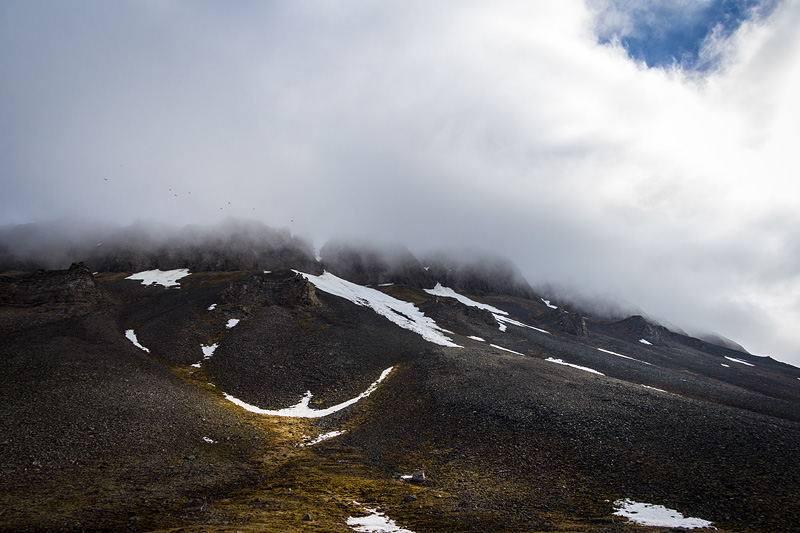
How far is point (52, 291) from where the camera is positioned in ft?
223

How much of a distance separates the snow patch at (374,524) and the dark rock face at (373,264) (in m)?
148

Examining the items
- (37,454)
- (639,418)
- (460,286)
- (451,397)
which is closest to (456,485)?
(451,397)

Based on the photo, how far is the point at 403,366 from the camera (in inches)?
2132

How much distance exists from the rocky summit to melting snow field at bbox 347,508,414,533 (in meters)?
0.15

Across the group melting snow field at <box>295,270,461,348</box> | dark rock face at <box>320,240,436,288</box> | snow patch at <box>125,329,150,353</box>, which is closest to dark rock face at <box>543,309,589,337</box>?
melting snow field at <box>295,270,461,348</box>

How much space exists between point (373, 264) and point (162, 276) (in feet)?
309

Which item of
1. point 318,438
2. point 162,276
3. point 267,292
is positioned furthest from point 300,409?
point 162,276

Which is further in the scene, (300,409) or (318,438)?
(300,409)

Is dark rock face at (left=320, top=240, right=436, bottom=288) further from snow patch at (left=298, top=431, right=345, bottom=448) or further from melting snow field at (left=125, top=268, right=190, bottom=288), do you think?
snow patch at (left=298, top=431, right=345, bottom=448)

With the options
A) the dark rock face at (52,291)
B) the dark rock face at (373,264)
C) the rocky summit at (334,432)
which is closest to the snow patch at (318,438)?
the rocky summit at (334,432)

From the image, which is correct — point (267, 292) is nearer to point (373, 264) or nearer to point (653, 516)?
point (653, 516)

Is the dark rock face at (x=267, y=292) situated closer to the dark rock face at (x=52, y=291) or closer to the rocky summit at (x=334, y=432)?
the rocky summit at (x=334, y=432)

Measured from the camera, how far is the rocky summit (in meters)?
18.2

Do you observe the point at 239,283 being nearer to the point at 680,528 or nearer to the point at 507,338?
the point at 507,338
